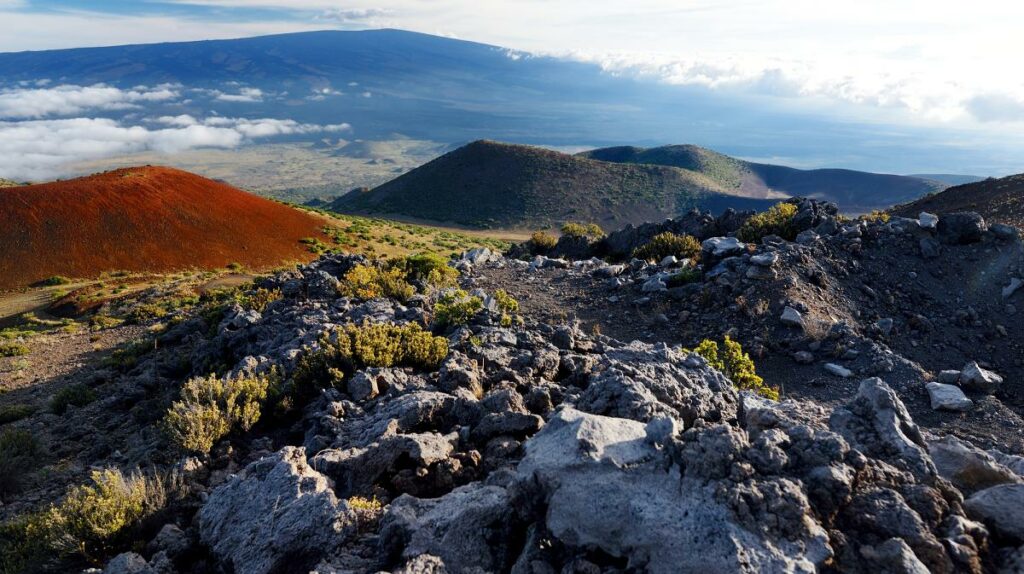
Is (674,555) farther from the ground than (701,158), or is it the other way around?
(701,158)

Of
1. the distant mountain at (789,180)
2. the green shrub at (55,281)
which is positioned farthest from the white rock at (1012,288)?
the distant mountain at (789,180)

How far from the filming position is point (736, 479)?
11.0 feet

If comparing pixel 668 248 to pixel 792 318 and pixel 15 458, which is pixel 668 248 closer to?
pixel 792 318

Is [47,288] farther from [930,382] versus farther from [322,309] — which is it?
[930,382]

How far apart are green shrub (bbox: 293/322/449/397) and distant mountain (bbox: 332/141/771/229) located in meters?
65.8

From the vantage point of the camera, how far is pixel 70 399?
32.9ft

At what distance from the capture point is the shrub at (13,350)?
15468 mm

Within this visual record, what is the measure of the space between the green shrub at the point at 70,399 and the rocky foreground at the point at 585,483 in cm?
477

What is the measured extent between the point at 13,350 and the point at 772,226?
21726mm

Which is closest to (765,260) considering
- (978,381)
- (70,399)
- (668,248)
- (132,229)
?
(978,381)

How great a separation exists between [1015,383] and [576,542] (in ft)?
29.8

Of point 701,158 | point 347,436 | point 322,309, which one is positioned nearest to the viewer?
point 347,436

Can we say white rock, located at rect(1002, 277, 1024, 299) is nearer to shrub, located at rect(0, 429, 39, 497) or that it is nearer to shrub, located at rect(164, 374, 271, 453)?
shrub, located at rect(164, 374, 271, 453)

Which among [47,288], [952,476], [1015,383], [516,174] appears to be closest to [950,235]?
[1015,383]
